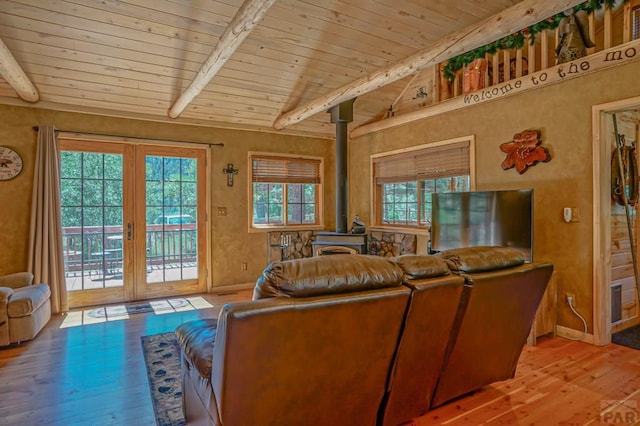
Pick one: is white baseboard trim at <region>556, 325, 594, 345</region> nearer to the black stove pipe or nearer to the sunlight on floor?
the black stove pipe

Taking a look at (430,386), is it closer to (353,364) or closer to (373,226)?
(353,364)

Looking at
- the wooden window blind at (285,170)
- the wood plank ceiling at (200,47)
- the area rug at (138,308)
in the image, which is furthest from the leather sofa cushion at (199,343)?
the wooden window blind at (285,170)

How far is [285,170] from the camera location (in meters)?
6.07

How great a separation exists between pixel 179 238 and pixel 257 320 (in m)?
4.25

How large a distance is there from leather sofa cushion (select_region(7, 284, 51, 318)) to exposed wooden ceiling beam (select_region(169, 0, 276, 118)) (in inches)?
103

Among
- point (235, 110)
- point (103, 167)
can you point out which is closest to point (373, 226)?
point (235, 110)

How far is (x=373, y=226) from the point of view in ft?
19.5

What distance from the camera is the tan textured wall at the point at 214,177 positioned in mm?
4262

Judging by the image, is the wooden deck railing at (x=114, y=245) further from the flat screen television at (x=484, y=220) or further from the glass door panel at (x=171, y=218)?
the flat screen television at (x=484, y=220)

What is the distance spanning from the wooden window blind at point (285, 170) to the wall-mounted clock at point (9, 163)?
2895 mm

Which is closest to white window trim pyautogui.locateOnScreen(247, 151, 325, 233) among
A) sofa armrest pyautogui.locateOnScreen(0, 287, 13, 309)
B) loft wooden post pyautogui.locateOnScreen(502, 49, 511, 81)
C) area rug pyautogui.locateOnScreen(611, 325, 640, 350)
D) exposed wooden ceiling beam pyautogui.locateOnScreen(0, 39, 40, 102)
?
exposed wooden ceiling beam pyautogui.locateOnScreen(0, 39, 40, 102)

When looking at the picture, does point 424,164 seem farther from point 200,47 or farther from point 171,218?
point 171,218

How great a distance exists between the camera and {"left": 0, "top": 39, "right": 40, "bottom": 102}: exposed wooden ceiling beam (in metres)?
3.15

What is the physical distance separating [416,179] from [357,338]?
152 inches
